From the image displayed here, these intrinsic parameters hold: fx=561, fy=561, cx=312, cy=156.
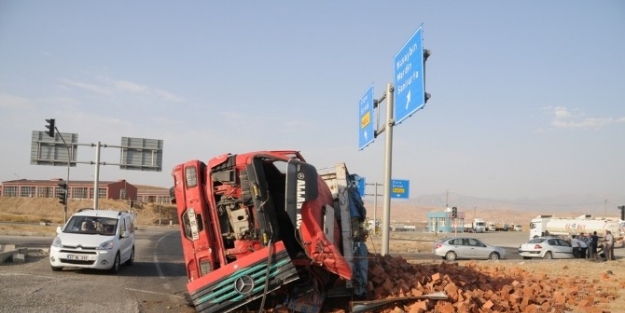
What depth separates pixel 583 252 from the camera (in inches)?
1340

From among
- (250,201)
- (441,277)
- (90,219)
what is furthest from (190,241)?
(90,219)

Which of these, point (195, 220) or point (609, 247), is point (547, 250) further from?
point (195, 220)

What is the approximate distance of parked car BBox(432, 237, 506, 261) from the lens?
100 feet

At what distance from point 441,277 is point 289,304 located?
2750 millimetres

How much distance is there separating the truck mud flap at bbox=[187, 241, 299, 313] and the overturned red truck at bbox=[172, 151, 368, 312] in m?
0.01

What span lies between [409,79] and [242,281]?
8.07m

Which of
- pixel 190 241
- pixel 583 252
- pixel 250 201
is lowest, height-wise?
pixel 583 252

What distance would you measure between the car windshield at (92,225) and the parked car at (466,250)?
19791mm

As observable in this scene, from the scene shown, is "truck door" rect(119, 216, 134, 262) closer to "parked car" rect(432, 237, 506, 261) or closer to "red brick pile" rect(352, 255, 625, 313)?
"red brick pile" rect(352, 255, 625, 313)

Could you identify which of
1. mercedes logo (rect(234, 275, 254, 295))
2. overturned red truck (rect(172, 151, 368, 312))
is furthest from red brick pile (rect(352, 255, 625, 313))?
mercedes logo (rect(234, 275, 254, 295))

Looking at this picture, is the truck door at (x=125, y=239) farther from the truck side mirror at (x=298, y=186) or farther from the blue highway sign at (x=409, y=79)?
the truck side mirror at (x=298, y=186)

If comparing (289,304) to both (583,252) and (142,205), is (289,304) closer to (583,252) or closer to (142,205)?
(583,252)

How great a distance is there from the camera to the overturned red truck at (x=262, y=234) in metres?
8.00

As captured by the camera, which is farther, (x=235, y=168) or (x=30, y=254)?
(x=30, y=254)
